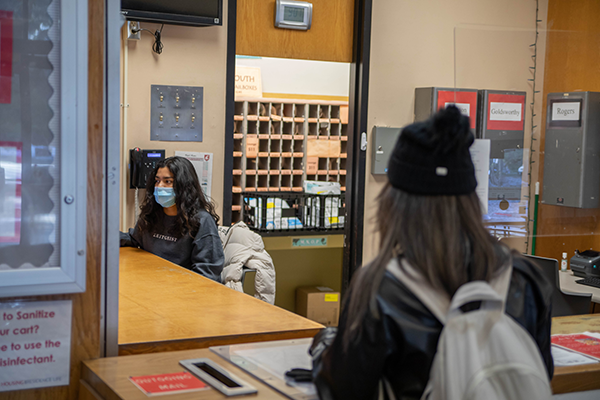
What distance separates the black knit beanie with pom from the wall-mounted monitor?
317cm

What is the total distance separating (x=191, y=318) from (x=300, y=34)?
2945 millimetres

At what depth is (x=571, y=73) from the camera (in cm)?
464

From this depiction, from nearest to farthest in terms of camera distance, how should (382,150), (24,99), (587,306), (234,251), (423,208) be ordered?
1. (423,208)
2. (24,99)
3. (587,306)
4. (234,251)
5. (382,150)

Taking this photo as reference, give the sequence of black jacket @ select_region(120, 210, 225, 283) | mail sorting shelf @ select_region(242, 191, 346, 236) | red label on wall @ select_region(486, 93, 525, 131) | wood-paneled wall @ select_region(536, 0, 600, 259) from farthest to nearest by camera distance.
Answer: mail sorting shelf @ select_region(242, 191, 346, 236)
red label on wall @ select_region(486, 93, 525, 131)
wood-paneled wall @ select_region(536, 0, 600, 259)
black jacket @ select_region(120, 210, 225, 283)

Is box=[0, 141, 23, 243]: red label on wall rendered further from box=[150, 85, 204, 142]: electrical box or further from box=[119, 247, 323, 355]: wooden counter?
box=[150, 85, 204, 142]: electrical box

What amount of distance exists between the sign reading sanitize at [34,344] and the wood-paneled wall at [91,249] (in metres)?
0.02

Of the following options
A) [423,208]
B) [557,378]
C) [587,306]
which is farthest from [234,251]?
[423,208]

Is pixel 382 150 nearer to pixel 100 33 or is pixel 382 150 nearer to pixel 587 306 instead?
pixel 587 306

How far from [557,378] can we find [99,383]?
1200 mm

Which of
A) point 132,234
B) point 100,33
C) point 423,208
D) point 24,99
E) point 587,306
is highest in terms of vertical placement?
point 100,33

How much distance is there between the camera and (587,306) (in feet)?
10.7

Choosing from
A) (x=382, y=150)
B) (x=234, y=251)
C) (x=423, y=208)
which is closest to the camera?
(x=423, y=208)

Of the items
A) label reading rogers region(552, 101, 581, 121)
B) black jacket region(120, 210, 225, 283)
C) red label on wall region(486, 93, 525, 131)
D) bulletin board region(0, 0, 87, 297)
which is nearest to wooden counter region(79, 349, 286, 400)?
bulletin board region(0, 0, 87, 297)

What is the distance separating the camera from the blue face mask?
136 inches
